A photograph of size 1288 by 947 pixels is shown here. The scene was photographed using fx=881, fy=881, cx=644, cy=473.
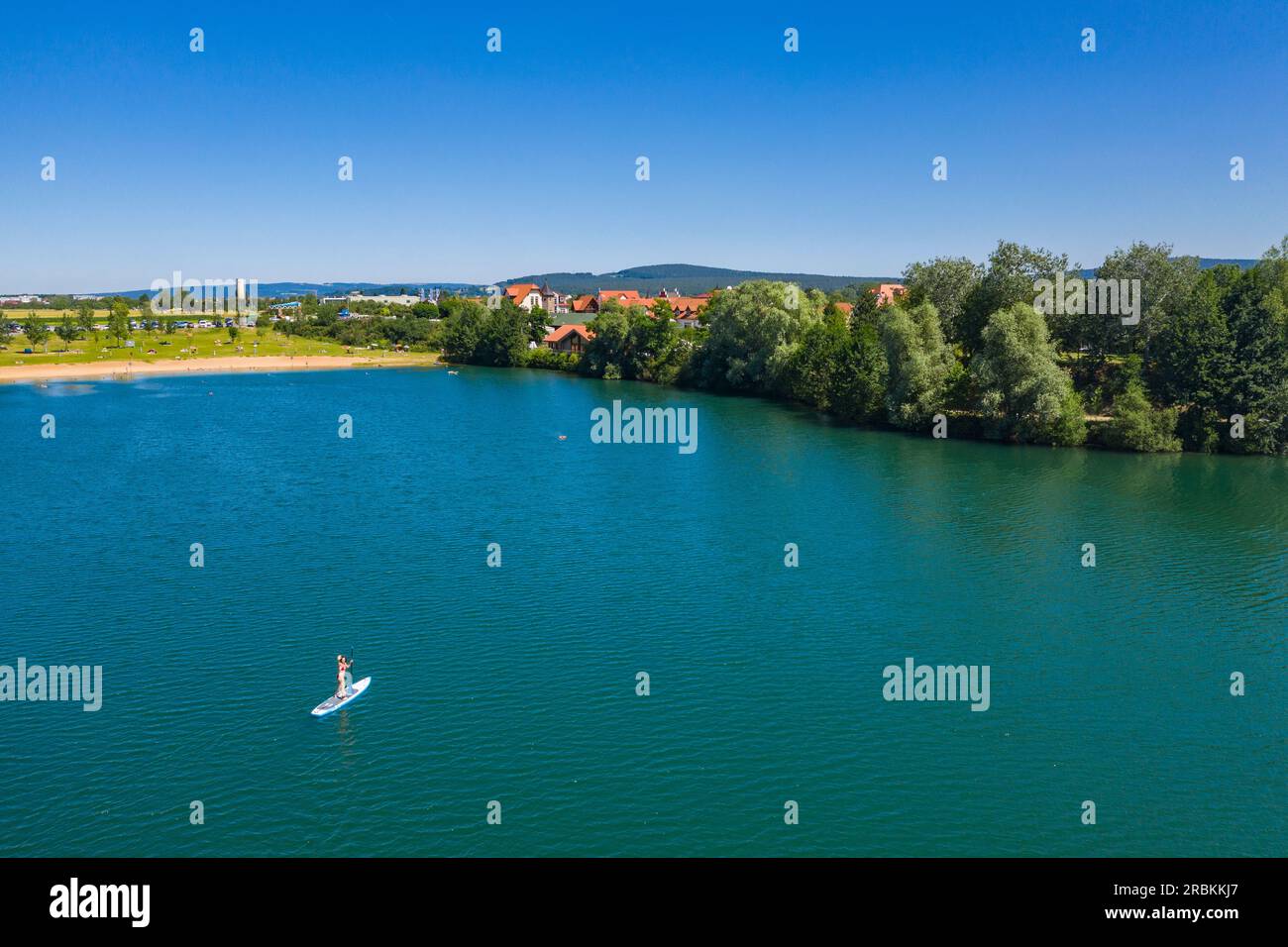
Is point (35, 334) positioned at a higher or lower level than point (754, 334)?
higher

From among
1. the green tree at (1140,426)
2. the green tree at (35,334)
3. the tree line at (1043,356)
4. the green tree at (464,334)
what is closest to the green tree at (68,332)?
the green tree at (35,334)

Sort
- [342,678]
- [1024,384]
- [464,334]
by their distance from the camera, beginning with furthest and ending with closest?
[464,334] → [1024,384] → [342,678]

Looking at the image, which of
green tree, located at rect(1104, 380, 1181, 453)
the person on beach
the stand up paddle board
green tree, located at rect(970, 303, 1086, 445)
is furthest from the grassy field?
the person on beach

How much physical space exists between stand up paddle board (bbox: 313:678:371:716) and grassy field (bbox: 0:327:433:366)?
4943 inches

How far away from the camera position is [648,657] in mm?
28578

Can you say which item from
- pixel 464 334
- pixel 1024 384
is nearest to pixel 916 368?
pixel 1024 384

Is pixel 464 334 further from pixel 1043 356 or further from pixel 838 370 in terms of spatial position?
pixel 1043 356

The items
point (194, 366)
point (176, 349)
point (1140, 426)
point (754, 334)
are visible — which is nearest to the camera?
point (1140, 426)

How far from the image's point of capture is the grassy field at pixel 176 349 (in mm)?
134750

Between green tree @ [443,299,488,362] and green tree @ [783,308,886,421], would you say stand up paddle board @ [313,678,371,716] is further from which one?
green tree @ [443,299,488,362]

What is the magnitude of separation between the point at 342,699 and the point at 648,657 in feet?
30.9

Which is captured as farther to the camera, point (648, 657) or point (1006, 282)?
point (1006, 282)

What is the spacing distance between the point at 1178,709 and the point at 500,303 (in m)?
136
